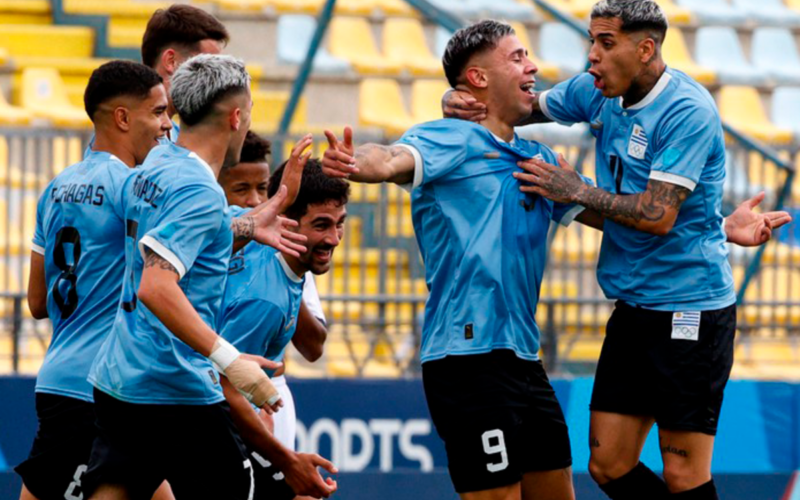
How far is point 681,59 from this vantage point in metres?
13.0

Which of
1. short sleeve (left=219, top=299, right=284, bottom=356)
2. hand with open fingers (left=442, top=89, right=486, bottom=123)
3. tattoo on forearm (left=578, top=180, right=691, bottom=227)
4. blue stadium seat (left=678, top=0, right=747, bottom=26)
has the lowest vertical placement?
short sleeve (left=219, top=299, right=284, bottom=356)

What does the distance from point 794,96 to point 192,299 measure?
9548 millimetres

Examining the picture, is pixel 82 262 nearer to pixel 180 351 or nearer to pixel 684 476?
pixel 180 351

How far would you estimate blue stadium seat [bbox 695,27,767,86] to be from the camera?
43.5 feet

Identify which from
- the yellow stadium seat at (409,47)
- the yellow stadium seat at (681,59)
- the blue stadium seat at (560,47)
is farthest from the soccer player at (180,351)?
the yellow stadium seat at (681,59)

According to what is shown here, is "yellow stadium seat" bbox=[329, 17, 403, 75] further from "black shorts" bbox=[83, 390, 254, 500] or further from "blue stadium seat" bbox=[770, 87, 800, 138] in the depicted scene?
"black shorts" bbox=[83, 390, 254, 500]

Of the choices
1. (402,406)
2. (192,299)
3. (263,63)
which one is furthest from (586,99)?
(263,63)

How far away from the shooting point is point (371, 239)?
9430mm

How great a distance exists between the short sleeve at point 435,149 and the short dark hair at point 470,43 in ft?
0.82

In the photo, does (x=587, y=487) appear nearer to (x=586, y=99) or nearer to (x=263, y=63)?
(x=586, y=99)

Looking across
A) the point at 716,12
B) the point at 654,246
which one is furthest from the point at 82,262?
the point at 716,12

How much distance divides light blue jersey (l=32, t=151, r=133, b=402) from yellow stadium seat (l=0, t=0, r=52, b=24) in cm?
716

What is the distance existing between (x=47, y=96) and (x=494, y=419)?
→ 6.92m

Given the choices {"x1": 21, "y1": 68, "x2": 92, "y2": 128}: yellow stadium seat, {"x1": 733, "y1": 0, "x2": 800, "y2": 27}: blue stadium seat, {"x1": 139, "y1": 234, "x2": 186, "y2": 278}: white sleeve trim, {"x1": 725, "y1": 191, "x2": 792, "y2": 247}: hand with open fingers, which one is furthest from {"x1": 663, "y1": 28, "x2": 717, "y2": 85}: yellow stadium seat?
{"x1": 139, "y1": 234, "x2": 186, "y2": 278}: white sleeve trim
